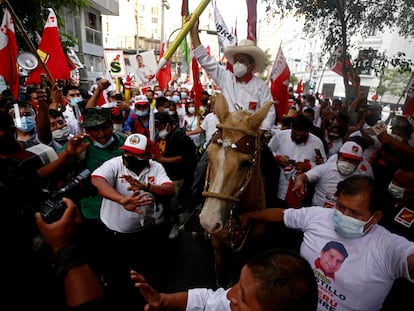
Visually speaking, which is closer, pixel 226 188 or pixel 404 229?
pixel 226 188

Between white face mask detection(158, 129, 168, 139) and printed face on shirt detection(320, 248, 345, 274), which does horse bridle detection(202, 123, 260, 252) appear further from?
white face mask detection(158, 129, 168, 139)

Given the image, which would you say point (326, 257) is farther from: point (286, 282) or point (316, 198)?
point (316, 198)

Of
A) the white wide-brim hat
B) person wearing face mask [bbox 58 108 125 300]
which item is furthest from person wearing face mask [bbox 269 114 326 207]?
person wearing face mask [bbox 58 108 125 300]

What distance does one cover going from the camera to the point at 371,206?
2.03 meters

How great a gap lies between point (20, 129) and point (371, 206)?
382 cm

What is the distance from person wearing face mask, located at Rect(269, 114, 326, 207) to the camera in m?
4.11

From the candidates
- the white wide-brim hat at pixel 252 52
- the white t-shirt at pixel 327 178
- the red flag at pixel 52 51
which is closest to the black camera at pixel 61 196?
the white t-shirt at pixel 327 178

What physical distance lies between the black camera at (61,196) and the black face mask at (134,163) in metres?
0.60

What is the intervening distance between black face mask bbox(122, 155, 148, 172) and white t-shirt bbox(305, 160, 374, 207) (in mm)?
2141

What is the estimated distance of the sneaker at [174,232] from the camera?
15.9 ft

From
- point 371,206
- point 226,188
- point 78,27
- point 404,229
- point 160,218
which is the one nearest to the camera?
point 371,206

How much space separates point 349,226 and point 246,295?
122 centimetres

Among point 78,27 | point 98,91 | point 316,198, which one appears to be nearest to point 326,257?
point 316,198

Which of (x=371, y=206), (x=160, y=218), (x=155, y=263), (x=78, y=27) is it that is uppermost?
(x=78, y=27)
